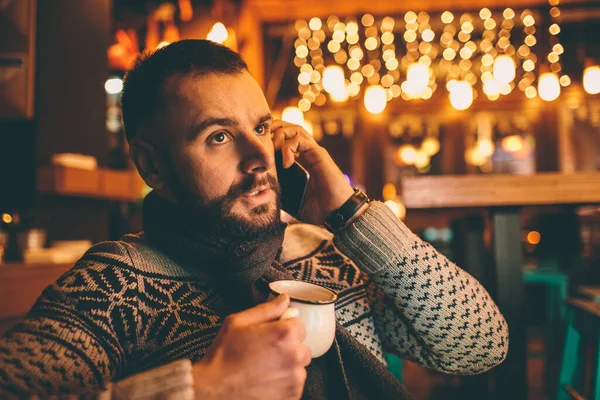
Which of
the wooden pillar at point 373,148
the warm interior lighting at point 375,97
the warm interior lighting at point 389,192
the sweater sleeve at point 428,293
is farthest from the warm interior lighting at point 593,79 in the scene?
the sweater sleeve at point 428,293

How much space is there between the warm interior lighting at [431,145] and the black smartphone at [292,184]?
7.74 m

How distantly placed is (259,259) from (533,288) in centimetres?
482

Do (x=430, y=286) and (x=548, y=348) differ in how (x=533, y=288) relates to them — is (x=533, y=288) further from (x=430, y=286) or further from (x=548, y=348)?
(x=430, y=286)

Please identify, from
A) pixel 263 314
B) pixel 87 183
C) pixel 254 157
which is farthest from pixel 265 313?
pixel 87 183

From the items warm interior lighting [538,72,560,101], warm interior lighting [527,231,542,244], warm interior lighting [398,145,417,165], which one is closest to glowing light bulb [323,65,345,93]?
warm interior lighting [538,72,560,101]

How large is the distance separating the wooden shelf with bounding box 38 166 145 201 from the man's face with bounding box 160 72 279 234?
6.62 feet

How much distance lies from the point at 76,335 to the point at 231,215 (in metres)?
0.38

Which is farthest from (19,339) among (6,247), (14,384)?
(6,247)

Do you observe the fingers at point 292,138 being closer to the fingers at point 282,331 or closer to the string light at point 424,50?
the fingers at point 282,331

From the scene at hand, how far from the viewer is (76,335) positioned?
2.91ft

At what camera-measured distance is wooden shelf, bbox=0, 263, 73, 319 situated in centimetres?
185

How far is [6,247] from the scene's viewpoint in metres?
2.29

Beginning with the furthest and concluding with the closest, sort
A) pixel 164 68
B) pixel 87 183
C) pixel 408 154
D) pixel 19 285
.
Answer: pixel 408 154
pixel 87 183
pixel 19 285
pixel 164 68

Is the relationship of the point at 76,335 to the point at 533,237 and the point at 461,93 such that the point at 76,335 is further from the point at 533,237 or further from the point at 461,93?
the point at 461,93
